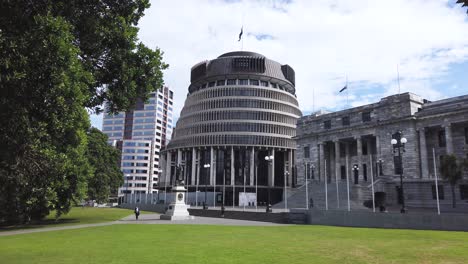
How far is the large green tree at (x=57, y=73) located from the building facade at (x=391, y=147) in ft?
124

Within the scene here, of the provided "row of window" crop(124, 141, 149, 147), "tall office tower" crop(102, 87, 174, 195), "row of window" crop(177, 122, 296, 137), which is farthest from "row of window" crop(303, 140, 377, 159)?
"row of window" crop(124, 141, 149, 147)

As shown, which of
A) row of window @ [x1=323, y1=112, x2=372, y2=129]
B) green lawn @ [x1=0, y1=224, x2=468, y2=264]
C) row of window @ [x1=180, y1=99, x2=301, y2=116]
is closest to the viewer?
green lawn @ [x1=0, y1=224, x2=468, y2=264]

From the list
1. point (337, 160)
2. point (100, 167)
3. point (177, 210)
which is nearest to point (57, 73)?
point (177, 210)

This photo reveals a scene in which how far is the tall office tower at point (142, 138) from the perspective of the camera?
170 metres

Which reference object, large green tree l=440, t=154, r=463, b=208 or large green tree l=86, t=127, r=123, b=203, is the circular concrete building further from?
large green tree l=440, t=154, r=463, b=208

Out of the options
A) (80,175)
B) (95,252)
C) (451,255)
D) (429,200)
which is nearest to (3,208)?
(80,175)

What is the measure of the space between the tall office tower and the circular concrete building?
61.9 m

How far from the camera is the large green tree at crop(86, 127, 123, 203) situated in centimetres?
5466

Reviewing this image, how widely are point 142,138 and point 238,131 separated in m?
90.4

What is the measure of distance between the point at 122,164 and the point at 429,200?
14316cm

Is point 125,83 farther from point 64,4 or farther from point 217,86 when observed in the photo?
point 217,86

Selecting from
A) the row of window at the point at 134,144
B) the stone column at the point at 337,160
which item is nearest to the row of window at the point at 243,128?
the stone column at the point at 337,160

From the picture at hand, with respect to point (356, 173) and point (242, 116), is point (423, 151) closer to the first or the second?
point (356, 173)

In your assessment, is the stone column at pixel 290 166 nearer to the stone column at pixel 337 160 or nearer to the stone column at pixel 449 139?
the stone column at pixel 337 160
